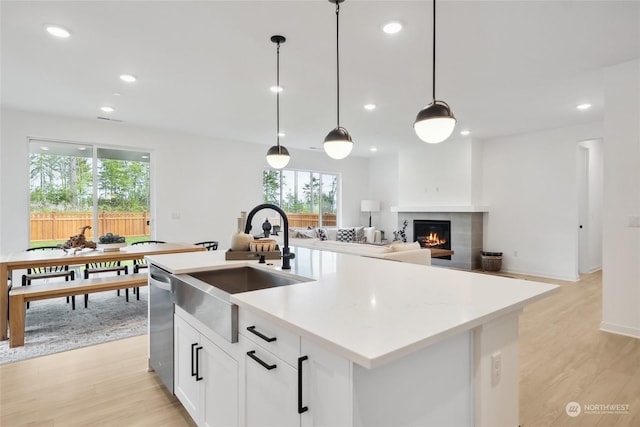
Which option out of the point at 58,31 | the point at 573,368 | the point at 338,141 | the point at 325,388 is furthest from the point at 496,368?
the point at 58,31

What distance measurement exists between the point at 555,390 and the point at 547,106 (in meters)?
3.90

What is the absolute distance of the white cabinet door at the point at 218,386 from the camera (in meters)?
1.43

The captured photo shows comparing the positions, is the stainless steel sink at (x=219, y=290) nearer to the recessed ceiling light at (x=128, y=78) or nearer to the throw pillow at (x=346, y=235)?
the recessed ceiling light at (x=128, y=78)

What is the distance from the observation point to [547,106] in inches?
185

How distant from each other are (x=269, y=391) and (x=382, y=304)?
0.50 m

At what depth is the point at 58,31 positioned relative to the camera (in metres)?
2.69

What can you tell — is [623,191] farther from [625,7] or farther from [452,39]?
[452,39]

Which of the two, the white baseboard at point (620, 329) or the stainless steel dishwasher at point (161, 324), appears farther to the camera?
the white baseboard at point (620, 329)

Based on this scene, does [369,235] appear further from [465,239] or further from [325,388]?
[325,388]

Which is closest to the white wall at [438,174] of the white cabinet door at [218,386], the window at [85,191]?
the window at [85,191]

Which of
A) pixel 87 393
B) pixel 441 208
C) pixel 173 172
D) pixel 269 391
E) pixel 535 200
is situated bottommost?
pixel 87 393

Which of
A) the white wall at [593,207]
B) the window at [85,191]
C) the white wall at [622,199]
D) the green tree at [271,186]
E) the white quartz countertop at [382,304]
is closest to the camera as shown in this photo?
the white quartz countertop at [382,304]

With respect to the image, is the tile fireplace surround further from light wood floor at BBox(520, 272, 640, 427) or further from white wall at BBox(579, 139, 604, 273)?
light wood floor at BBox(520, 272, 640, 427)

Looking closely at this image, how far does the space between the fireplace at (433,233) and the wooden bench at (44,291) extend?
18.6ft
